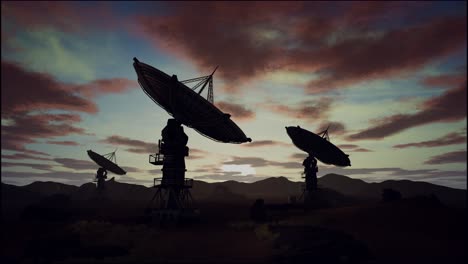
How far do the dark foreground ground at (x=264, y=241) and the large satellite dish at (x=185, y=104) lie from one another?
13070 millimetres

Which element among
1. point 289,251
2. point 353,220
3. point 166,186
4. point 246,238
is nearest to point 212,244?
point 246,238

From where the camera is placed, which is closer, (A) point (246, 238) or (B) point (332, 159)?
(A) point (246, 238)

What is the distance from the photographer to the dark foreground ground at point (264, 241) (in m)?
24.5

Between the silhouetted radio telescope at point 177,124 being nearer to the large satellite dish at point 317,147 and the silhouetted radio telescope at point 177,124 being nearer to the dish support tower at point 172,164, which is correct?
the dish support tower at point 172,164

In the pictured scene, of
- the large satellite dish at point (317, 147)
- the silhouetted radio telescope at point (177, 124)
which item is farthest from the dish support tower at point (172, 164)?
the large satellite dish at point (317, 147)

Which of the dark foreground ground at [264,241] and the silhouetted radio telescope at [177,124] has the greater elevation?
the silhouetted radio telescope at [177,124]

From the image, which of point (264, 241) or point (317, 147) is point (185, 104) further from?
point (317, 147)

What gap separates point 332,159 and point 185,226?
118 ft

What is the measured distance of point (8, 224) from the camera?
4184 centimetres

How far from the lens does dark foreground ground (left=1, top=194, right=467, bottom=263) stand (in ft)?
80.4

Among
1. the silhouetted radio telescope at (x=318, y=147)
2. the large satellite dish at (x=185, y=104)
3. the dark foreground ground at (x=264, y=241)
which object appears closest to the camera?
the dark foreground ground at (x=264, y=241)

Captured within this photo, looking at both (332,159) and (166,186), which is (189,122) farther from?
(332,159)

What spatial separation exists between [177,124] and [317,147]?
33034 mm

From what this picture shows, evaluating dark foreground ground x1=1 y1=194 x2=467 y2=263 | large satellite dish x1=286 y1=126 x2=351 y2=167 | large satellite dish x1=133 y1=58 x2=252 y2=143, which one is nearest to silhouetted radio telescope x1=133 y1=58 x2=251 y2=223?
large satellite dish x1=133 y1=58 x2=252 y2=143
